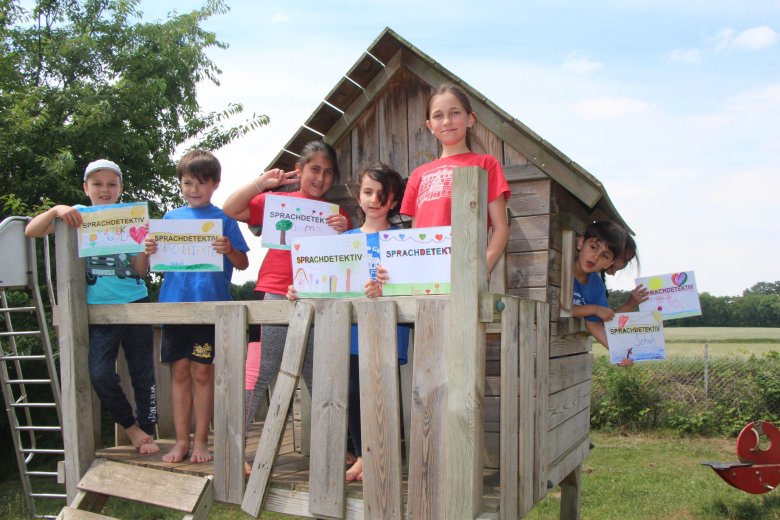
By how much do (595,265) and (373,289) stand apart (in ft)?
8.31

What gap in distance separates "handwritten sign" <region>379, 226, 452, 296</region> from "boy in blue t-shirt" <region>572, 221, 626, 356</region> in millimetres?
2310

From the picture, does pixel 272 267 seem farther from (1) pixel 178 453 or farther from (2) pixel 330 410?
(2) pixel 330 410

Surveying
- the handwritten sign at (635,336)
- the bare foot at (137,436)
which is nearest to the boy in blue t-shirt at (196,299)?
the bare foot at (137,436)

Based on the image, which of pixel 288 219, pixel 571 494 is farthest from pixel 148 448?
pixel 571 494

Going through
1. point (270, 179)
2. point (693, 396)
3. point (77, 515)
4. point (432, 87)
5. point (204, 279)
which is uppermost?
point (432, 87)

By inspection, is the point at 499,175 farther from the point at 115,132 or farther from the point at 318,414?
the point at 115,132

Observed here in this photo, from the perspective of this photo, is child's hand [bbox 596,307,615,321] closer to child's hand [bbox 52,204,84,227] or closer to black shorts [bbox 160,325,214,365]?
black shorts [bbox 160,325,214,365]

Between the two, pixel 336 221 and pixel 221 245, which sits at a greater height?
pixel 336 221

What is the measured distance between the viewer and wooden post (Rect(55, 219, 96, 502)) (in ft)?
13.8

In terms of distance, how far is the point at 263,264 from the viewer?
4.55 metres

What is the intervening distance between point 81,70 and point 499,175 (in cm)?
1392

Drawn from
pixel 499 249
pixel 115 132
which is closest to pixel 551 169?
pixel 499 249

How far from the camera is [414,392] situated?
9.85 ft

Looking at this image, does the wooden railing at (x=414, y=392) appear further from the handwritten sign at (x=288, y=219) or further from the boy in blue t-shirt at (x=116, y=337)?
the handwritten sign at (x=288, y=219)
